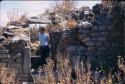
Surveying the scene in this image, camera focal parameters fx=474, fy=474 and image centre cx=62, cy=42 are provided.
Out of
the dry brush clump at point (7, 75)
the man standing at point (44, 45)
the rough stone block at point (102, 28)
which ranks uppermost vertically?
the rough stone block at point (102, 28)

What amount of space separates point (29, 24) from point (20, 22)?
0.32 m

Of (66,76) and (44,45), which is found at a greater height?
(44,45)

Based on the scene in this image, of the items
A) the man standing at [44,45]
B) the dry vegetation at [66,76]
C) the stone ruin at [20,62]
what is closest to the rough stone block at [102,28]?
the man standing at [44,45]

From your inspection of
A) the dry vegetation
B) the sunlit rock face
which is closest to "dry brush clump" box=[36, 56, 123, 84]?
the dry vegetation

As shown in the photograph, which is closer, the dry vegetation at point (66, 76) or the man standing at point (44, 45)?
the dry vegetation at point (66, 76)

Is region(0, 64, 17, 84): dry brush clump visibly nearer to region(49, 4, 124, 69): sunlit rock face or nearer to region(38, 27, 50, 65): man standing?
region(38, 27, 50, 65): man standing

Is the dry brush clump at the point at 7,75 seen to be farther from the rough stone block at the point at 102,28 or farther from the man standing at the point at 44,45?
the rough stone block at the point at 102,28

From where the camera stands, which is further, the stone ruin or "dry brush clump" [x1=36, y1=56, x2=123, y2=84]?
the stone ruin

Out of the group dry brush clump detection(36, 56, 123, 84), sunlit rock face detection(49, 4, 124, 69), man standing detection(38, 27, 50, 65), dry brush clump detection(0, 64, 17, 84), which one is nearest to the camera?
dry brush clump detection(36, 56, 123, 84)

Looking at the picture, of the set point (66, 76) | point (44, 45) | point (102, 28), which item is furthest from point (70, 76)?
point (44, 45)

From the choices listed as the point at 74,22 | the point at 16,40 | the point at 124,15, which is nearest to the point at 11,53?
the point at 16,40

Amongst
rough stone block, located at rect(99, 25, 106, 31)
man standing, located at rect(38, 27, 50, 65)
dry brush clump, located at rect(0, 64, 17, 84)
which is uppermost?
rough stone block, located at rect(99, 25, 106, 31)

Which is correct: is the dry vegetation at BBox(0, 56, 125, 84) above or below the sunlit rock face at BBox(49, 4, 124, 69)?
below

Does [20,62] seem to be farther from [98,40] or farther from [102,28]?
[102,28]
